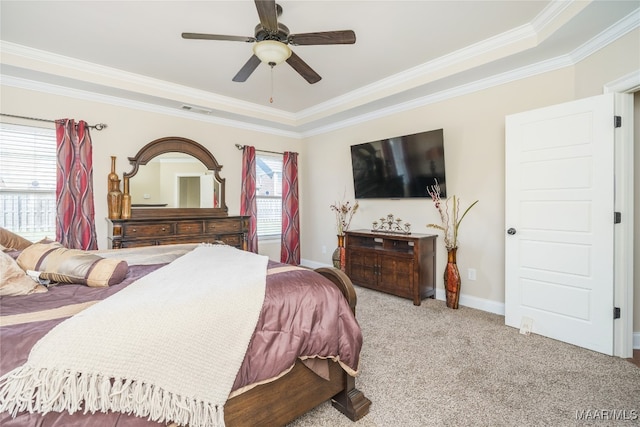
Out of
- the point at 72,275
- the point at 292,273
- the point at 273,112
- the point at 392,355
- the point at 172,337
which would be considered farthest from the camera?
the point at 273,112

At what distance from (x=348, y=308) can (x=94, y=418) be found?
1.14m

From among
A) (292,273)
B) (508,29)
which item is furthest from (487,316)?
(508,29)

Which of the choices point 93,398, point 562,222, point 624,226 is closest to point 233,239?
point 93,398

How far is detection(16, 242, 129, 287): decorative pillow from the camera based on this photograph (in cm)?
155

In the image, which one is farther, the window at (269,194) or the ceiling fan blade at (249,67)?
the window at (269,194)

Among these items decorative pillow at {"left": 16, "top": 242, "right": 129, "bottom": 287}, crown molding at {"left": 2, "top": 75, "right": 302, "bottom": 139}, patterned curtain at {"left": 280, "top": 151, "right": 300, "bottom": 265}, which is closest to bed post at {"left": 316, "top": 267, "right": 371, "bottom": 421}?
decorative pillow at {"left": 16, "top": 242, "right": 129, "bottom": 287}

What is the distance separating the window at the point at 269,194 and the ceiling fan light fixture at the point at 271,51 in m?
2.93

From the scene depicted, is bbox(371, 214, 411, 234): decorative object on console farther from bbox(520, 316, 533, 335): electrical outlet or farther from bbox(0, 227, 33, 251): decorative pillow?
bbox(0, 227, 33, 251): decorative pillow

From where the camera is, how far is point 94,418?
0.96 metres

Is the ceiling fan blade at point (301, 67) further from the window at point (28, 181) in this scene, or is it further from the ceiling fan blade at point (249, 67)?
the window at point (28, 181)

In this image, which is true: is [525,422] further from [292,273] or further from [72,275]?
[72,275]

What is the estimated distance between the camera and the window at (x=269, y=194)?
17.0ft

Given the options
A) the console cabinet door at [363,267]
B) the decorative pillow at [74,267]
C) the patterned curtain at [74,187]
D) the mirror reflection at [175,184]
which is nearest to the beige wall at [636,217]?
the console cabinet door at [363,267]

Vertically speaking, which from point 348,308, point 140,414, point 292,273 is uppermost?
point 292,273
